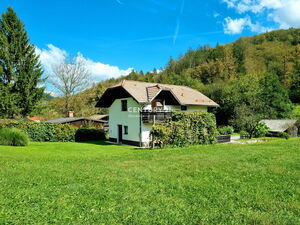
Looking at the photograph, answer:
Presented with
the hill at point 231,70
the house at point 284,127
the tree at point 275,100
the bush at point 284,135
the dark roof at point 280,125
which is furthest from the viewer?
the hill at point 231,70

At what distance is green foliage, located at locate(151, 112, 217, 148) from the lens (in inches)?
583

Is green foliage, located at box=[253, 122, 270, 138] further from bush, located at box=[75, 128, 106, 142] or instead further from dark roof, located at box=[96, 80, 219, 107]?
bush, located at box=[75, 128, 106, 142]

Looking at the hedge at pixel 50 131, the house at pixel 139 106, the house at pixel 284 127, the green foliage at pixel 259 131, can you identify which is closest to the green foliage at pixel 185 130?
the house at pixel 139 106

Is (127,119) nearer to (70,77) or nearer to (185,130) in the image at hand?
(185,130)

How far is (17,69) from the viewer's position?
23.4 meters

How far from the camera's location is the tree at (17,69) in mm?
22203

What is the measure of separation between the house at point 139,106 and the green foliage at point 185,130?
3103 millimetres

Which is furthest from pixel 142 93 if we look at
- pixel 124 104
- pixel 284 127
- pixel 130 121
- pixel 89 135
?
pixel 284 127

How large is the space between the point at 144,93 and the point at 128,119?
3287 mm

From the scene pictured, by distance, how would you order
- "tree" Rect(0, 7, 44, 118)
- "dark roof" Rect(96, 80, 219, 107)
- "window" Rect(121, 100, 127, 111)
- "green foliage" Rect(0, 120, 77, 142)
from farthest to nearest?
"tree" Rect(0, 7, 44, 118) → "window" Rect(121, 100, 127, 111) → "dark roof" Rect(96, 80, 219, 107) → "green foliage" Rect(0, 120, 77, 142)

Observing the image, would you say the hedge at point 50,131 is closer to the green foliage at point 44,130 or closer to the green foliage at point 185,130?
the green foliage at point 44,130

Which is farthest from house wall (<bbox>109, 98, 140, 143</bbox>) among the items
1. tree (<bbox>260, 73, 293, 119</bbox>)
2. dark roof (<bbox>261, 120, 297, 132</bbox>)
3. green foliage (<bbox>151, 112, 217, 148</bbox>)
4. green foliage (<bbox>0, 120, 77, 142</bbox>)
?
tree (<bbox>260, 73, 293, 119</bbox>)

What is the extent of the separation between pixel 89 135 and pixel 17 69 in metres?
12.0

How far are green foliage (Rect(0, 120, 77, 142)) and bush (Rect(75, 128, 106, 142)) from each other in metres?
0.65
